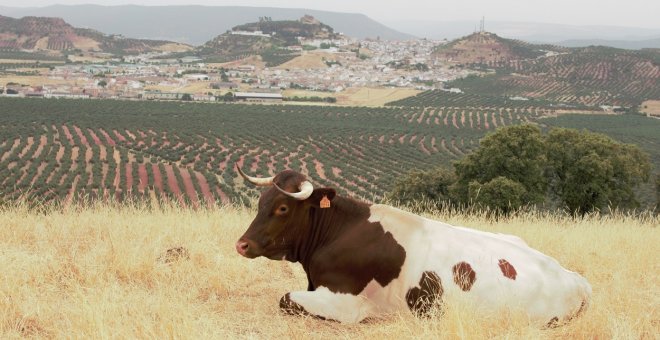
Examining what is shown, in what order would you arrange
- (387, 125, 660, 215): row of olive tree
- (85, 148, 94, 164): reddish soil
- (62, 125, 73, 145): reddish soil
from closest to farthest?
(387, 125, 660, 215): row of olive tree
(85, 148, 94, 164): reddish soil
(62, 125, 73, 145): reddish soil

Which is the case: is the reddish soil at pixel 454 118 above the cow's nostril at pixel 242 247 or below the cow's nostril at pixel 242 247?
below

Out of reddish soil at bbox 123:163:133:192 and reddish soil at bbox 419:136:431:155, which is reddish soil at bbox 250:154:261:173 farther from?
reddish soil at bbox 419:136:431:155

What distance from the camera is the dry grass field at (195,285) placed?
15.7ft

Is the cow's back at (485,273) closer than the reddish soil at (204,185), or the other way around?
the cow's back at (485,273)

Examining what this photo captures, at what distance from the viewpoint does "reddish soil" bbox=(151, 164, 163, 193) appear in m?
50.8

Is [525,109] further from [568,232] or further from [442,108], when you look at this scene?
[568,232]

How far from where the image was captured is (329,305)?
18.1 ft

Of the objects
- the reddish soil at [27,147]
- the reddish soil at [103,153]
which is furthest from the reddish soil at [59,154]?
the reddish soil at [103,153]

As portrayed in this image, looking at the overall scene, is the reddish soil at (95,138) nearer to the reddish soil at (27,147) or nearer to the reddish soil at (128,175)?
the reddish soil at (27,147)

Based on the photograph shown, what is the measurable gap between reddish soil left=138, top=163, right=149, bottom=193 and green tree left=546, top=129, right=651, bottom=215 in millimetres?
30164

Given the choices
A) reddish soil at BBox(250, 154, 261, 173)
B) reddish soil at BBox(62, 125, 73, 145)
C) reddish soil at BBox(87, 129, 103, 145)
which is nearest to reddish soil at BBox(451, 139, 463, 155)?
reddish soil at BBox(250, 154, 261, 173)

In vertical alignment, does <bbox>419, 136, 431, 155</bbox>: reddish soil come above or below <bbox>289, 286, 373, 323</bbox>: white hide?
below

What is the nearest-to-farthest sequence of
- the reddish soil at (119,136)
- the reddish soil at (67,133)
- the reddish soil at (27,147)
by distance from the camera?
the reddish soil at (27,147) < the reddish soil at (67,133) < the reddish soil at (119,136)

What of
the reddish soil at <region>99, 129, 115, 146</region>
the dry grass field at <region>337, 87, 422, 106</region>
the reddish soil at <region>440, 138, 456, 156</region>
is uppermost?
the reddish soil at <region>99, 129, 115, 146</region>
